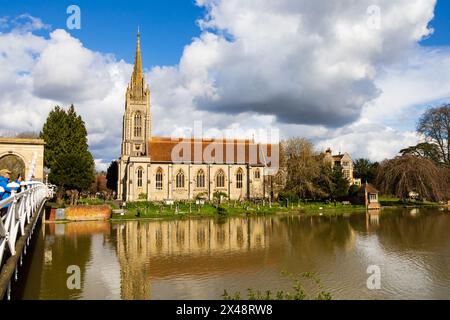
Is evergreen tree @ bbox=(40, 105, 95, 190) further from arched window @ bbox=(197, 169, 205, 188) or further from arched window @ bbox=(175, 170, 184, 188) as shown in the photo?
arched window @ bbox=(197, 169, 205, 188)

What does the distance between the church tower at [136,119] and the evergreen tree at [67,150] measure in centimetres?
954

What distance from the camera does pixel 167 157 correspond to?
193 feet

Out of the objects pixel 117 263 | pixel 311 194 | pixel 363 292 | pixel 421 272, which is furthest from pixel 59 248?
pixel 311 194

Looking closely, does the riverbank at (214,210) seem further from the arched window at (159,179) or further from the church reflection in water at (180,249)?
the arched window at (159,179)

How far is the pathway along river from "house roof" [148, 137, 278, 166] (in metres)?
27.0

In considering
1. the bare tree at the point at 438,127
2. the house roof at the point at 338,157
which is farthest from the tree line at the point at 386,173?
the house roof at the point at 338,157

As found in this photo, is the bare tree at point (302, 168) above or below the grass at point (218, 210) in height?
above

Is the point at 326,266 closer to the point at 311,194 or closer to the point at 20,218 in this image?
the point at 20,218

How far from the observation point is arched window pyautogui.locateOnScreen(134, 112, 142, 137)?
64750 millimetres

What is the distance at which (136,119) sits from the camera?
6512cm

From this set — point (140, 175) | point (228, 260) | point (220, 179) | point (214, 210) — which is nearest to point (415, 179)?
point (220, 179)

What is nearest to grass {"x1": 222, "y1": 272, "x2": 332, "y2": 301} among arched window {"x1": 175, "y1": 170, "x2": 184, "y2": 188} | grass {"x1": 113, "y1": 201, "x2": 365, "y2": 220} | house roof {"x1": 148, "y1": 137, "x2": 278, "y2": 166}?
grass {"x1": 113, "y1": 201, "x2": 365, "y2": 220}

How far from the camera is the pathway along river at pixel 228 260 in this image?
1418 cm
